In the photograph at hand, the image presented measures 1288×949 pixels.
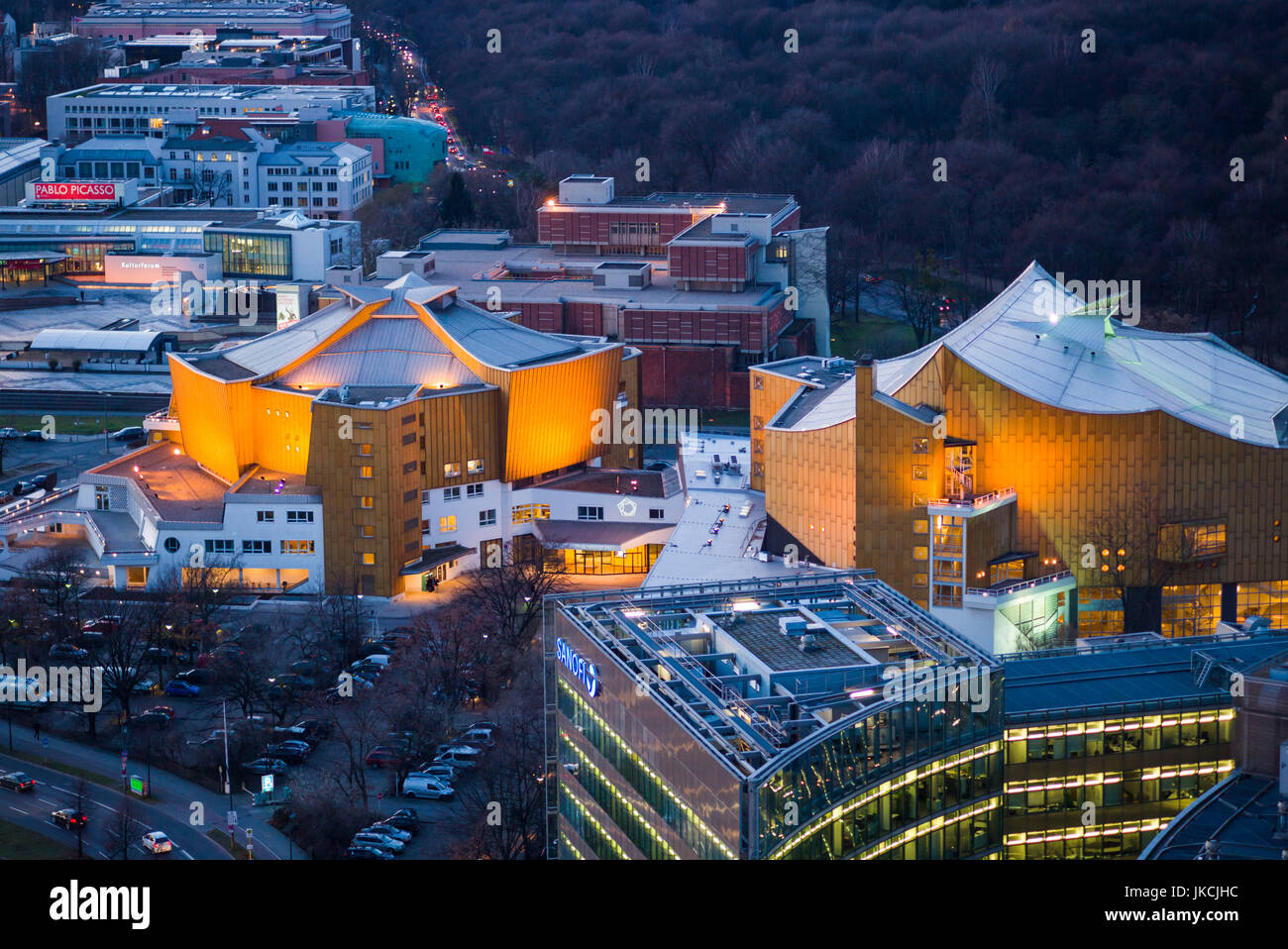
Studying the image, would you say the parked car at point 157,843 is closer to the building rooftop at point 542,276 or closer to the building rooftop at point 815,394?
the building rooftop at point 815,394

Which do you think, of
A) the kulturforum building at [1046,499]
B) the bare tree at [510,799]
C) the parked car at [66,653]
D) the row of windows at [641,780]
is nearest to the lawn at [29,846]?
the bare tree at [510,799]

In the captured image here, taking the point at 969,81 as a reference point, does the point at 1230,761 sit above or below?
below

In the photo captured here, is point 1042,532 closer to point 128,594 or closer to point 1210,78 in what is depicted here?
point 128,594

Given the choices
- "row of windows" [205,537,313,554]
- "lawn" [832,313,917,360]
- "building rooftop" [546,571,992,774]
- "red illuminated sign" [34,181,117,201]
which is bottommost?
"row of windows" [205,537,313,554]

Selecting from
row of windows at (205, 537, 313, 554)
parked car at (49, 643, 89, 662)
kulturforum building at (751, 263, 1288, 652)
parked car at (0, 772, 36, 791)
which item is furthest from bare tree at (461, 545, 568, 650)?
parked car at (0, 772, 36, 791)

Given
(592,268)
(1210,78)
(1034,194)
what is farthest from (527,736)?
(1210,78)

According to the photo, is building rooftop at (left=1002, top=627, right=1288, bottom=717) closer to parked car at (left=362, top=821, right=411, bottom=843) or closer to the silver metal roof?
parked car at (left=362, top=821, right=411, bottom=843)

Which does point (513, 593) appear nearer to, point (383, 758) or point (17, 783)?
point (383, 758)
